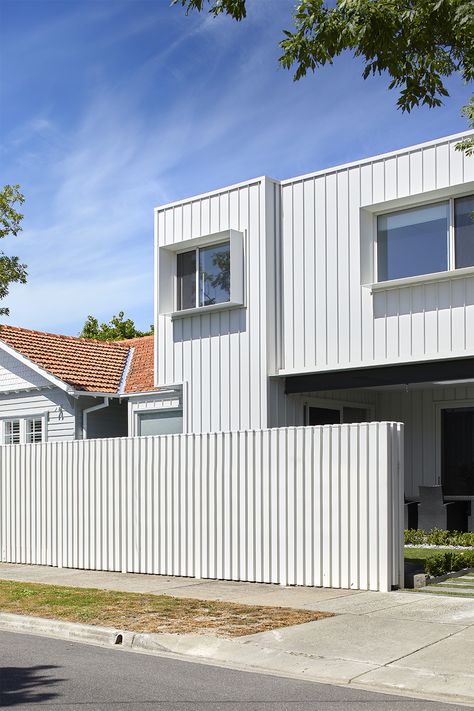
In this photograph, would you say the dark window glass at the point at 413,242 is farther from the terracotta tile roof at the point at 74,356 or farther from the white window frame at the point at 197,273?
the terracotta tile roof at the point at 74,356

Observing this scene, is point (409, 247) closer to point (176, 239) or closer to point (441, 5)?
point (176, 239)

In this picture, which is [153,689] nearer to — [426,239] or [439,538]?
[439,538]

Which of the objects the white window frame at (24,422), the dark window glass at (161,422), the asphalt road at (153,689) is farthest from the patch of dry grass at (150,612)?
the white window frame at (24,422)

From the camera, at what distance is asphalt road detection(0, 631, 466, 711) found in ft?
23.3

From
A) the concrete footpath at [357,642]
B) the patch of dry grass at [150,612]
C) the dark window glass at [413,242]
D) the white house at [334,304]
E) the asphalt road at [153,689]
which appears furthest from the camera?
the dark window glass at [413,242]

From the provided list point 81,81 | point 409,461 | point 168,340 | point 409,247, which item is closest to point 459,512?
point 409,461

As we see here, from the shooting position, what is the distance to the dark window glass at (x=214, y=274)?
61.1ft

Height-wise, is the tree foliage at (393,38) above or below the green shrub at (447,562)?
above

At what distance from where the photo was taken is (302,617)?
Result: 10398 millimetres

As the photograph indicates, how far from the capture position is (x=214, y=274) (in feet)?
62.0

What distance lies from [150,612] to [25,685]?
3192mm

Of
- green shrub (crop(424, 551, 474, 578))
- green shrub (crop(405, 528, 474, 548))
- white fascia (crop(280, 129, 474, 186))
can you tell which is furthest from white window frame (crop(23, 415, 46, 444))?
green shrub (crop(424, 551, 474, 578))

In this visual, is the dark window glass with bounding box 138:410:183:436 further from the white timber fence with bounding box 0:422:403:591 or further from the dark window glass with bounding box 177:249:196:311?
the white timber fence with bounding box 0:422:403:591

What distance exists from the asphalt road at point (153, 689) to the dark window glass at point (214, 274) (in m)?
10.4
